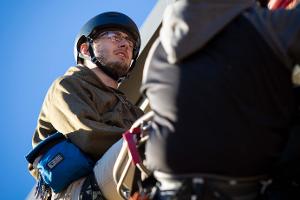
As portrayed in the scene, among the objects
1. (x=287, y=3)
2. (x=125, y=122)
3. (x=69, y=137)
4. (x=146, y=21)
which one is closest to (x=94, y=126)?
(x=69, y=137)

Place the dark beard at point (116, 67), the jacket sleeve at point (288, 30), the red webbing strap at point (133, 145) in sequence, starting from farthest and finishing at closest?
1. the dark beard at point (116, 67)
2. the red webbing strap at point (133, 145)
3. the jacket sleeve at point (288, 30)

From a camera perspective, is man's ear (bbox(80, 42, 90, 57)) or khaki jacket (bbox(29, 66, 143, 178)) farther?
man's ear (bbox(80, 42, 90, 57))

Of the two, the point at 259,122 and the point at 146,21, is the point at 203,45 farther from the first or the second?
the point at 146,21

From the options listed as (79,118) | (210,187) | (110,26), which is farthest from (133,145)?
(110,26)

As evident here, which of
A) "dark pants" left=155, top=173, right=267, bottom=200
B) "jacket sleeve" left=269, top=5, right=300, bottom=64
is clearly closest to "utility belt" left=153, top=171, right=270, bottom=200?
"dark pants" left=155, top=173, right=267, bottom=200

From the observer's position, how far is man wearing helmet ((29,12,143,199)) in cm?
324

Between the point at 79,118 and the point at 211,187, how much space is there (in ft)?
5.30

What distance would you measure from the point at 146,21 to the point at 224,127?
390 cm

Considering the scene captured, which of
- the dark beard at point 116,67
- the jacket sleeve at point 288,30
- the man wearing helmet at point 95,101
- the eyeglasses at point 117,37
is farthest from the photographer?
the eyeglasses at point 117,37

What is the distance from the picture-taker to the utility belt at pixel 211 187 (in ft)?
6.17

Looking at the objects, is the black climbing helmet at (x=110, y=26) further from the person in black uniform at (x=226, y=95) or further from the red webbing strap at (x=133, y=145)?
the person in black uniform at (x=226, y=95)

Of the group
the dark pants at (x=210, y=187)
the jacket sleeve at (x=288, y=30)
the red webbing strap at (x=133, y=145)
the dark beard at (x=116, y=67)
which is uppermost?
the jacket sleeve at (x=288, y=30)

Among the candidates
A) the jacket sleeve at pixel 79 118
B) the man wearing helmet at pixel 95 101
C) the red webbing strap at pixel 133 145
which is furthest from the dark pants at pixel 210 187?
the jacket sleeve at pixel 79 118

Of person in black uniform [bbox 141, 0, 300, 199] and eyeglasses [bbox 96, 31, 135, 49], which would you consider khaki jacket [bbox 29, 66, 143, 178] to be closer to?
eyeglasses [bbox 96, 31, 135, 49]
